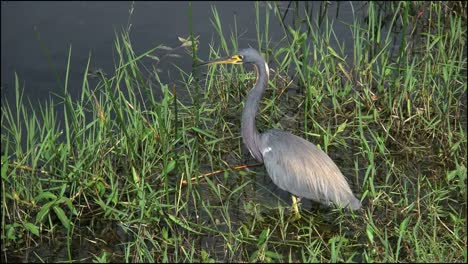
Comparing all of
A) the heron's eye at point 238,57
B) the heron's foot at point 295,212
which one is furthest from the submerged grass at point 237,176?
the heron's eye at point 238,57

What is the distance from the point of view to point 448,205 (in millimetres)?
4367

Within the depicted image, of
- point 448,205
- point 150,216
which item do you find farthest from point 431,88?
point 150,216

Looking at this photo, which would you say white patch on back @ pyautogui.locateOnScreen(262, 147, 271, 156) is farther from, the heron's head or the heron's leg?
the heron's head

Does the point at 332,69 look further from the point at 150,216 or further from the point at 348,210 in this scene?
the point at 150,216

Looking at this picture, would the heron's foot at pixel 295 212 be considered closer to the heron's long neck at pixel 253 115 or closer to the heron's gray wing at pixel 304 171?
the heron's gray wing at pixel 304 171

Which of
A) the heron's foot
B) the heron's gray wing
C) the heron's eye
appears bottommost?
the heron's foot

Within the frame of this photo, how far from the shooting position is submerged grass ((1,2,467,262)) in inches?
160

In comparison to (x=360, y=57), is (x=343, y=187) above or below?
below

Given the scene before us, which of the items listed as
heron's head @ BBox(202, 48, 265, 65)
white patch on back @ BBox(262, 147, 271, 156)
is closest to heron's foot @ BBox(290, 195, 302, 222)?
white patch on back @ BBox(262, 147, 271, 156)

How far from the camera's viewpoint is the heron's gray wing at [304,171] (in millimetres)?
4312

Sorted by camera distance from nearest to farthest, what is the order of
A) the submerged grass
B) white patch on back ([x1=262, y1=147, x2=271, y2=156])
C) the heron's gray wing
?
the submerged grass < the heron's gray wing < white patch on back ([x1=262, y1=147, x2=271, y2=156])

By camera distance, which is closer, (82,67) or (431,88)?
(431,88)

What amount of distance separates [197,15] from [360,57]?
6.48ft

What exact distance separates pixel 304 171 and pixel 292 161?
95 mm
